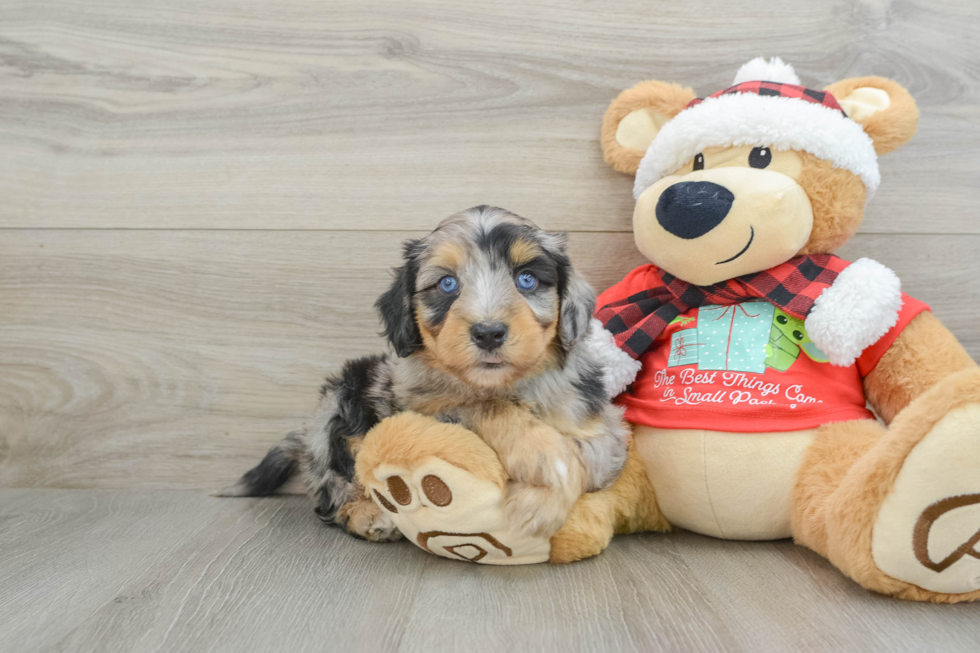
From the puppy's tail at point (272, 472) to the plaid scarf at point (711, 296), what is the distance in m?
1.03

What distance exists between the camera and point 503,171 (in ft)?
6.86

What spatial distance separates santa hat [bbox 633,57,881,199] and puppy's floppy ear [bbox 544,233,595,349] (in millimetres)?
442

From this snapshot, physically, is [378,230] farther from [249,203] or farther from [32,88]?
[32,88]

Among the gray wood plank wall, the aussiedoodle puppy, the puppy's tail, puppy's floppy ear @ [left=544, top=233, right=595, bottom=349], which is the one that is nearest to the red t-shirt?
the aussiedoodle puppy

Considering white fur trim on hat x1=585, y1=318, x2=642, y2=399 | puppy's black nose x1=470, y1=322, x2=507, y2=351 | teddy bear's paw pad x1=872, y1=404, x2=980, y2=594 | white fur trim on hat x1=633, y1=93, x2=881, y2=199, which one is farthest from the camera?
white fur trim on hat x1=585, y1=318, x2=642, y2=399

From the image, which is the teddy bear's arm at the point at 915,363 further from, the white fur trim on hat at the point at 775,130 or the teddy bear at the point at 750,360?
the white fur trim on hat at the point at 775,130

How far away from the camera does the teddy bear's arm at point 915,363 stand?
1.50 metres

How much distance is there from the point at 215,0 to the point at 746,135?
1.71 m

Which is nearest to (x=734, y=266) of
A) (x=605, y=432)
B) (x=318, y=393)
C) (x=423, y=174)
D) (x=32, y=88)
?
(x=605, y=432)

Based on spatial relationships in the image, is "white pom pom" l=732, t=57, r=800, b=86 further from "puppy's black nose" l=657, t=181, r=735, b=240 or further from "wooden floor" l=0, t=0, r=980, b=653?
"puppy's black nose" l=657, t=181, r=735, b=240

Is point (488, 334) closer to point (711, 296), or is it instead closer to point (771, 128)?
point (711, 296)

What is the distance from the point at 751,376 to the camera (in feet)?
5.11

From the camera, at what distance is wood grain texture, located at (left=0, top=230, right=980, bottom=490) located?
2125 millimetres

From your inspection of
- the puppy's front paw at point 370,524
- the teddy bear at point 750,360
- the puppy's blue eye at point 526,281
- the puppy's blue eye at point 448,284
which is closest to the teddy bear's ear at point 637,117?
the teddy bear at point 750,360
